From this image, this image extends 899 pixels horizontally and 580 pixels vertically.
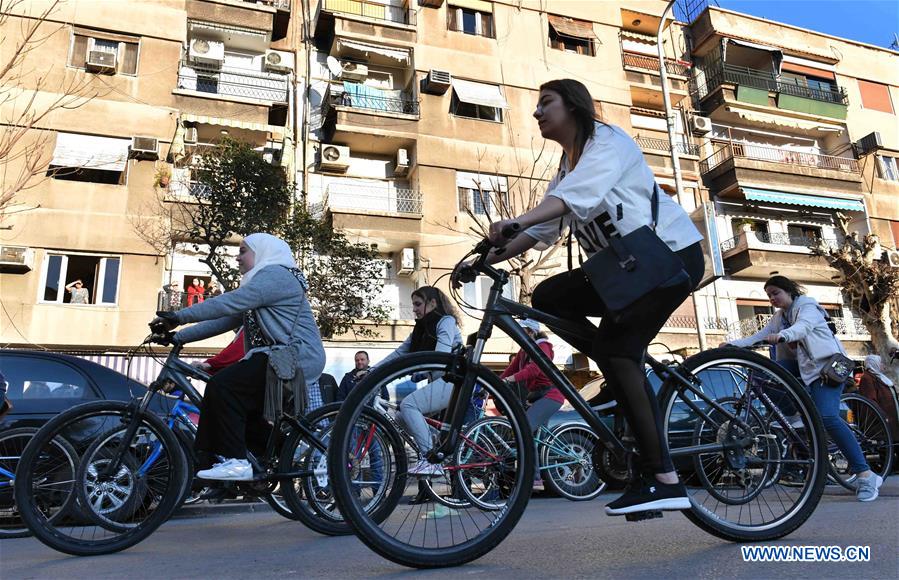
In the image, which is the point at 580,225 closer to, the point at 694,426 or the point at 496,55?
the point at 694,426

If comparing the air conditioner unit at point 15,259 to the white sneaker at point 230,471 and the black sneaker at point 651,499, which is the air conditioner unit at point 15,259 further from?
the black sneaker at point 651,499

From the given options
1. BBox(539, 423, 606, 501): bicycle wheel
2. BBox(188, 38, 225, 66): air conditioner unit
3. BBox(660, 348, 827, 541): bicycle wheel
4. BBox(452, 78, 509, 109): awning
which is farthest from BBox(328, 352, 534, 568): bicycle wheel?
BBox(188, 38, 225, 66): air conditioner unit

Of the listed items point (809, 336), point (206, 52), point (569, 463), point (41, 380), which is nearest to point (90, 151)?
point (206, 52)

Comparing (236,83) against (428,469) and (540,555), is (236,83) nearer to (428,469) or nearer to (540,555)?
(428,469)

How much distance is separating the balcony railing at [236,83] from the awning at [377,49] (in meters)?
2.66

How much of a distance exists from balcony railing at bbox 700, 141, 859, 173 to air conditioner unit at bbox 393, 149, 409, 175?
1225 cm

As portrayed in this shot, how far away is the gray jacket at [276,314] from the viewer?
12.5 ft

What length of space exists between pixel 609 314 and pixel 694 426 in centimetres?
73

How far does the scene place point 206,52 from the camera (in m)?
21.3

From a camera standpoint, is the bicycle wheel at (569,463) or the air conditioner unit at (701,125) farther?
the air conditioner unit at (701,125)

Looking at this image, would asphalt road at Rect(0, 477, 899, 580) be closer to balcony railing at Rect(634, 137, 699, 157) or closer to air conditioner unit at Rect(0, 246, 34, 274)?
air conditioner unit at Rect(0, 246, 34, 274)

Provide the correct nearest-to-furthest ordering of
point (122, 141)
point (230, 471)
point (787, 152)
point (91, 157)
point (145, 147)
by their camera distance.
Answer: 1. point (230, 471)
2. point (91, 157)
3. point (145, 147)
4. point (122, 141)
5. point (787, 152)

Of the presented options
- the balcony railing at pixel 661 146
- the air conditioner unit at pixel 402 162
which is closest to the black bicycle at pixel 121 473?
the air conditioner unit at pixel 402 162

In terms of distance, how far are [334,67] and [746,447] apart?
2211 cm
